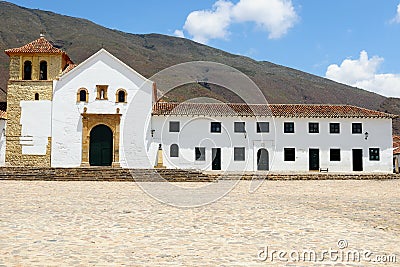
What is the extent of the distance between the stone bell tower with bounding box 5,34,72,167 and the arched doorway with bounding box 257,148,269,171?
1361 cm

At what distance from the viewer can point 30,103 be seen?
27969 millimetres

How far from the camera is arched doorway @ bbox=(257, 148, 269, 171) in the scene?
29.7 meters

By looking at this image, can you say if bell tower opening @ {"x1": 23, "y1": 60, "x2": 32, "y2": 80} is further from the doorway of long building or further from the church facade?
the doorway of long building

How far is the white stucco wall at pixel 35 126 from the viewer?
27.6m

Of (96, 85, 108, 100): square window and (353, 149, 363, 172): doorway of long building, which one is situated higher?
(96, 85, 108, 100): square window

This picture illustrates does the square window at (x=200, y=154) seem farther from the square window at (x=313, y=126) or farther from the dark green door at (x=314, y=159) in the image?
the square window at (x=313, y=126)

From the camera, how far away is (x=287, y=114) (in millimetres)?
29797

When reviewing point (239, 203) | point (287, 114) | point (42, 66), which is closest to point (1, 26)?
point (42, 66)

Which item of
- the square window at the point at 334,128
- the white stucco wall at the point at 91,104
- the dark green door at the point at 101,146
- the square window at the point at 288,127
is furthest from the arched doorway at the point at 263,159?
the dark green door at the point at 101,146

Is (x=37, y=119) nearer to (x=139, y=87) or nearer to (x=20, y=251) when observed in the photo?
(x=139, y=87)

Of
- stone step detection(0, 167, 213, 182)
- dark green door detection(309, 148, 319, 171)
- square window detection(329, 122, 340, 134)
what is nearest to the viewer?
stone step detection(0, 167, 213, 182)

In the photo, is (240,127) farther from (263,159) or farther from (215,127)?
(263,159)

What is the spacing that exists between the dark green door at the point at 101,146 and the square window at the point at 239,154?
8.22 metres

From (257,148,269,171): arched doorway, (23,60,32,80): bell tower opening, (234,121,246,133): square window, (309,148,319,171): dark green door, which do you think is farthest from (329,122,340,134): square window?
(23,60,32,80): bell tower opening
